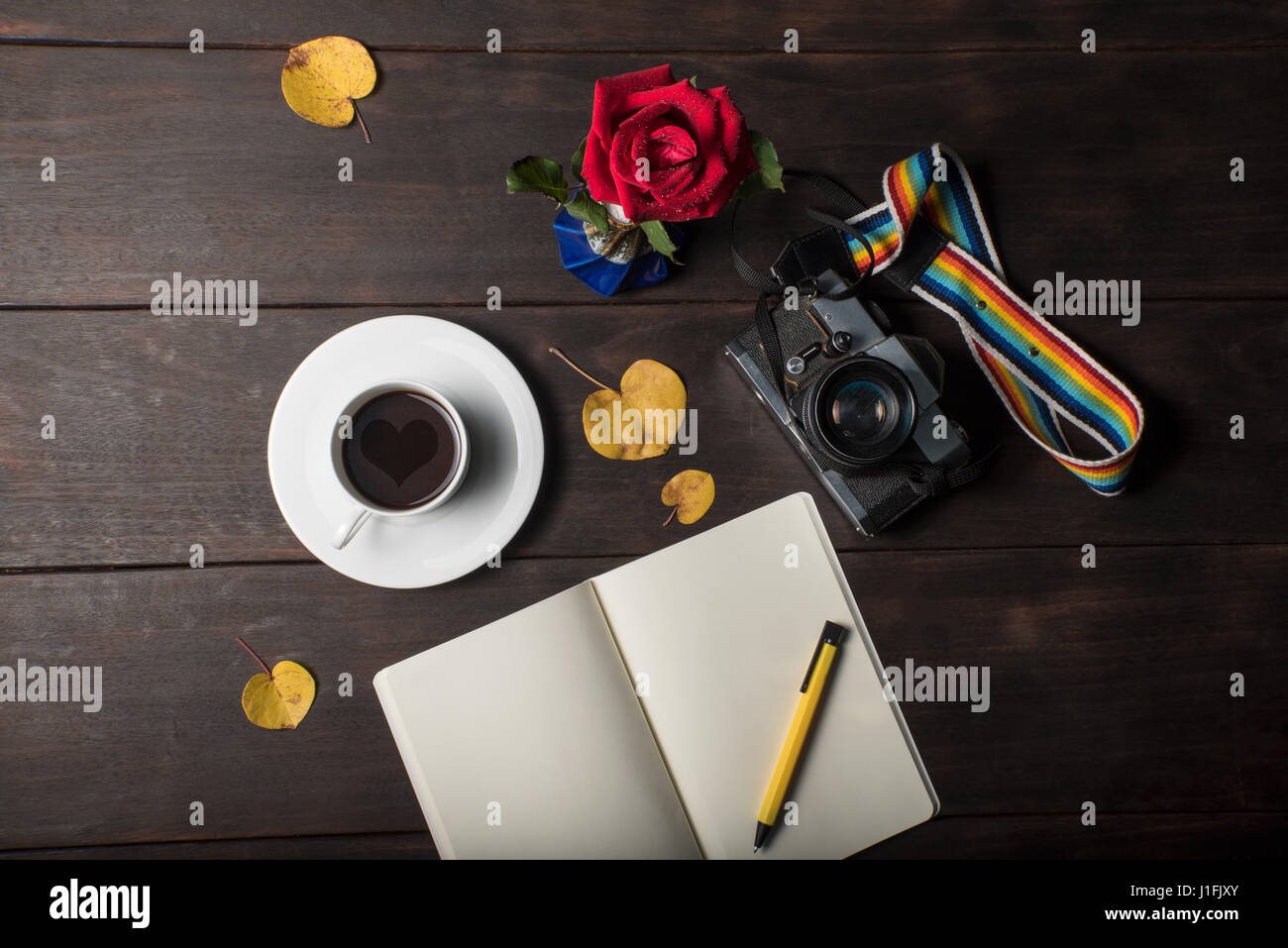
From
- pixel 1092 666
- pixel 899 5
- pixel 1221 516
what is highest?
pixel 899 5

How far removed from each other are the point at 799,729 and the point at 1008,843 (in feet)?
0.70

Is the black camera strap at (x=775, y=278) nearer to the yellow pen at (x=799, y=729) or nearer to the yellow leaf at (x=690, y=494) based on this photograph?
the yellow leaf at (x=690, y=494)

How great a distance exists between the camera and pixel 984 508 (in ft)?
2.37

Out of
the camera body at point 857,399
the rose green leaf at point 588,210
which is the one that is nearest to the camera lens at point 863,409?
the camera body at point 857,399

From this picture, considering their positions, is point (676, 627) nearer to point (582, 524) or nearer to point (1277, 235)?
point (582, 524)

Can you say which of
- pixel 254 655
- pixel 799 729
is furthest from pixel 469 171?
pixel 799 729

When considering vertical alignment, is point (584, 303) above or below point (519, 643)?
above

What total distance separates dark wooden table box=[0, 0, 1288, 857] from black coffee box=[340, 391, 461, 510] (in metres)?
0.10

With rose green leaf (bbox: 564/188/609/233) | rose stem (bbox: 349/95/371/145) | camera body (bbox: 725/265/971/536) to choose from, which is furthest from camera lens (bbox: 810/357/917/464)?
rose stem (bbox: 349/95/371/145)

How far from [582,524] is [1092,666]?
46 centimetres

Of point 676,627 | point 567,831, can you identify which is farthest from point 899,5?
point 567,831

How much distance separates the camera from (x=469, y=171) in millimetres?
717

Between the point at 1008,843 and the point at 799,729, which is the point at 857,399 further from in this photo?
the point at 1008,843

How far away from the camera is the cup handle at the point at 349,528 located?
63 cm
